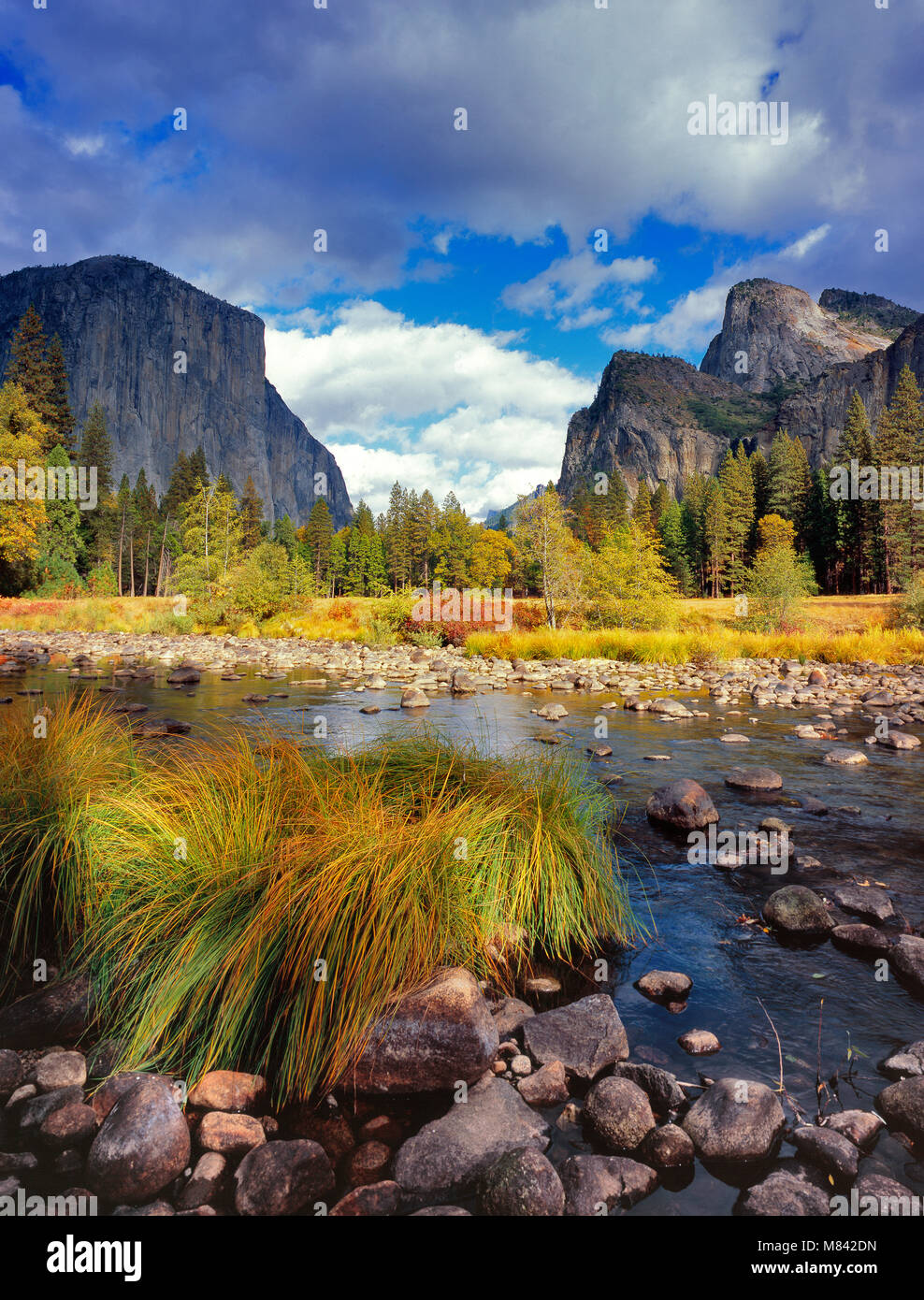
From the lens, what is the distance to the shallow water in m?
3.04

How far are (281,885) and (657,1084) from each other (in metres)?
1.93

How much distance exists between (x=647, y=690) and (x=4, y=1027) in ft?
52.3

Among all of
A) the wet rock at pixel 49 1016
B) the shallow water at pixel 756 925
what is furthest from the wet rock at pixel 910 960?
the wet rock at pixel 49 1016

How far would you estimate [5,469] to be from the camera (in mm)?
37719

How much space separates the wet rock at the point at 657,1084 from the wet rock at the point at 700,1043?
29 cm

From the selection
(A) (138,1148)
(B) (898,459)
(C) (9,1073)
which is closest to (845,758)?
(A) (138,1148)

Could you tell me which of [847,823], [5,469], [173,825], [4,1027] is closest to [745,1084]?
[173,825]

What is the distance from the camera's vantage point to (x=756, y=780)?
26.2 feet

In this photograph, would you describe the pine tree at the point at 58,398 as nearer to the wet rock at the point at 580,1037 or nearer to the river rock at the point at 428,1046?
the river rock at the point at 428,1046

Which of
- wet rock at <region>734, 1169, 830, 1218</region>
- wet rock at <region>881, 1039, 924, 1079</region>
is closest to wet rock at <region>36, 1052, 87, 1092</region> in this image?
wet rock at <region>734, 1169, 830, 1218</region>

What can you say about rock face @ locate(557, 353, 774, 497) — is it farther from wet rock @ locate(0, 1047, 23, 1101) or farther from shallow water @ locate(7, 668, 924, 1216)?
wet rock @ locate(0, 1047, 23, 1101)

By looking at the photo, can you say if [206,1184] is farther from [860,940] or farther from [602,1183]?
[860,940]

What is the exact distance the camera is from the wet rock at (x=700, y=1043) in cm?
318
